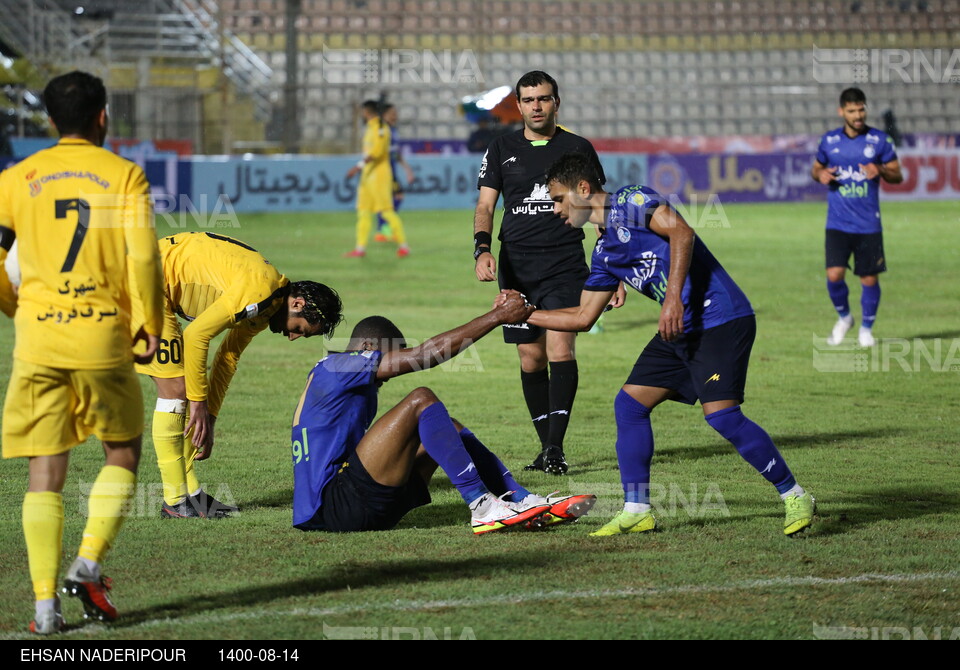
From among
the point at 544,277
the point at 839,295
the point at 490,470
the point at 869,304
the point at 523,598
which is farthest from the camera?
the point at 839,295

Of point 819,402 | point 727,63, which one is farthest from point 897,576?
point 727,63

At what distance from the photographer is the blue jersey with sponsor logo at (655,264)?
547cm

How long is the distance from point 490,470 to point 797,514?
1.40 m

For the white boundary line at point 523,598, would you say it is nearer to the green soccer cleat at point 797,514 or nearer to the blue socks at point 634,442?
the green soccer cleat at point 797,514

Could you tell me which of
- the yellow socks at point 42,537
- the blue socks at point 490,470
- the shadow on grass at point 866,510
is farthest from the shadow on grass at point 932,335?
the yellow socks at point 42,537

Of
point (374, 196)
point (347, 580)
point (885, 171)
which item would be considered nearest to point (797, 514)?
point (347, 580)

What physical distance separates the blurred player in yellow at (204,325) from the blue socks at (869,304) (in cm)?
755

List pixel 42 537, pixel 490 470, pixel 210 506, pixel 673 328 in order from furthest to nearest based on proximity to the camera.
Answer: pixel 210 506 → pixel 490 470 → pixel 673 328 → pixel 42 537

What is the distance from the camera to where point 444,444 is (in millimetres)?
5344

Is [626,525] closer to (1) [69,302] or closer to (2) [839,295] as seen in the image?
(1) [69,302]

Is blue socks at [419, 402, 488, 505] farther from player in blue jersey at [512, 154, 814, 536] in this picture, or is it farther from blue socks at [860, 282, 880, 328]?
blue socks at [860, 282, 880, 328]

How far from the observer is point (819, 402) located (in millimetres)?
9328

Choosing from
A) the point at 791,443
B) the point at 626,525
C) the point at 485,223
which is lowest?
the point at 791,443
